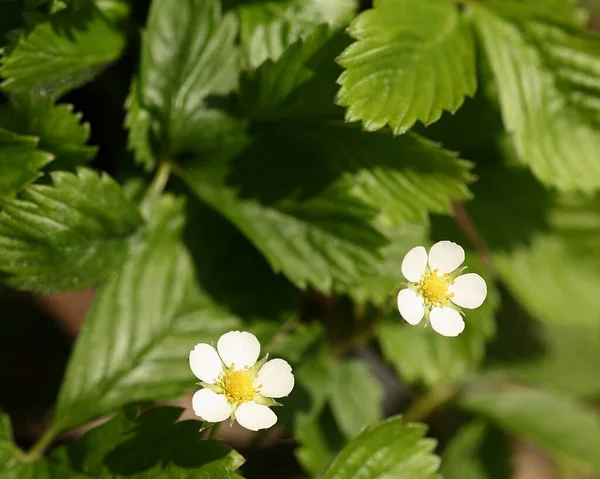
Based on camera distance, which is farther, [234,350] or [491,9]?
[491,9]

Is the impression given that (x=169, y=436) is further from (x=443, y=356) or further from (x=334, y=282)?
(x=443, y=356)

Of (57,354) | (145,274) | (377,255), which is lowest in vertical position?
(57,354)

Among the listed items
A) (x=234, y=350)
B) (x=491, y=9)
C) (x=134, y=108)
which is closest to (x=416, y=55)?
(x=491, y=9)

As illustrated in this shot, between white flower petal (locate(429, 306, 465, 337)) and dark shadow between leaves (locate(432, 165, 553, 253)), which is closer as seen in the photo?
white flower petal (locate(429, 306, 465, 337))

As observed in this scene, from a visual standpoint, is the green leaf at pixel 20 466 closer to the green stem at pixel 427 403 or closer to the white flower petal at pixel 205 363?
the white flower petal at pixel 205 363

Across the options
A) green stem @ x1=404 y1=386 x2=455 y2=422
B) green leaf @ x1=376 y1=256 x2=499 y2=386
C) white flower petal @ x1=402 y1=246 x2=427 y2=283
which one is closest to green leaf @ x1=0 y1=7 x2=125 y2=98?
white flower petal @ x1=402 y1=246 x2=427 y2=283

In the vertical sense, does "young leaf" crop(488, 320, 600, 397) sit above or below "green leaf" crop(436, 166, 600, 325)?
below

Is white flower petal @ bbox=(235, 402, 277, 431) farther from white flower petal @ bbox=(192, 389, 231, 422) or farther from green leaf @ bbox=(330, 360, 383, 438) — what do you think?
green leaf @ bbox=(330, 360, 383, 438)
